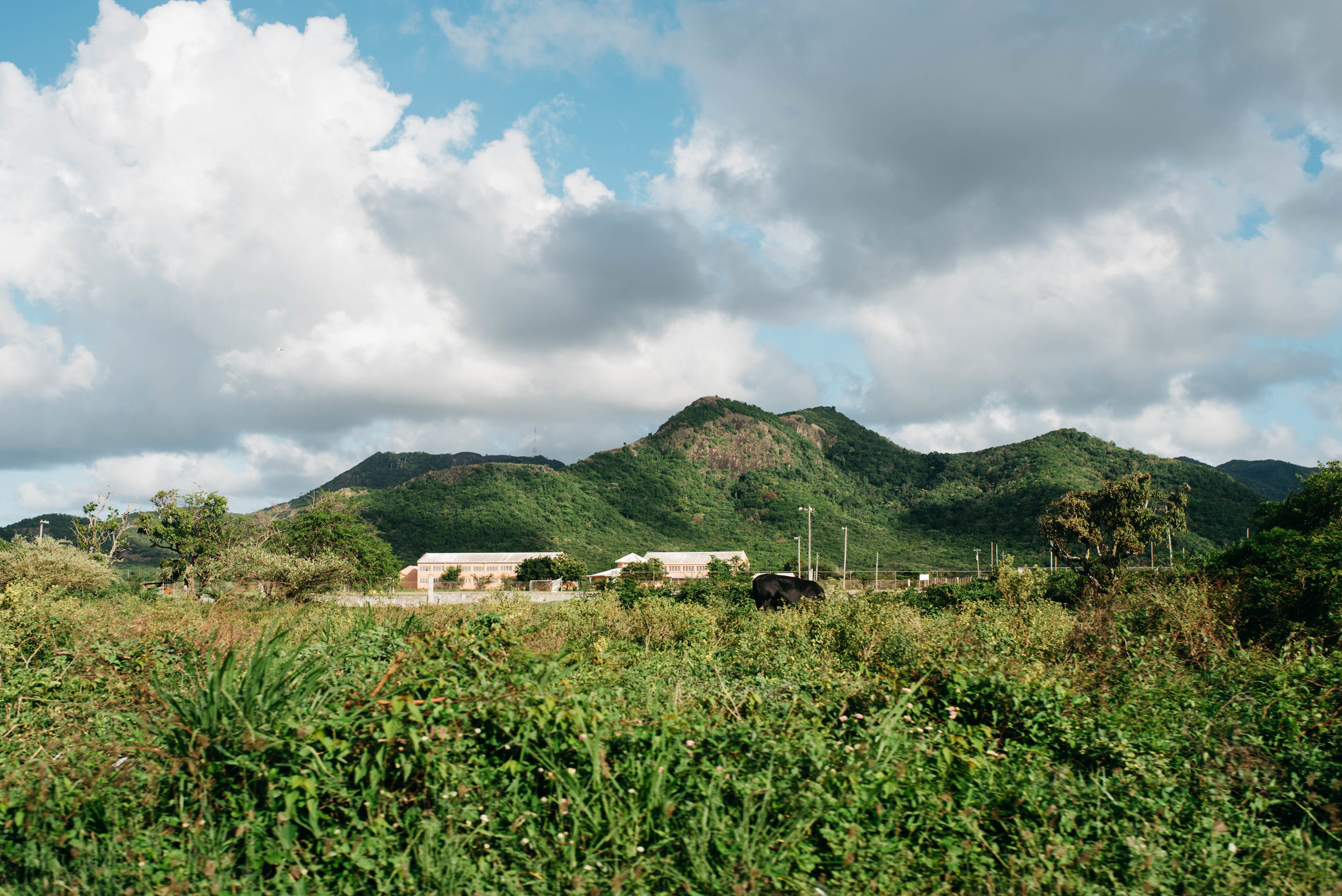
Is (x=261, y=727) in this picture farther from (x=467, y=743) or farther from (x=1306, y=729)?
(x=1306, y=729)

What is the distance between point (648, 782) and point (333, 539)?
42.3 m

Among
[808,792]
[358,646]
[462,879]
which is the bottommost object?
[462,879]

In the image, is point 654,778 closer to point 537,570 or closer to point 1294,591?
point 1294,591

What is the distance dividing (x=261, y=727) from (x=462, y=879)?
1408 millimetres

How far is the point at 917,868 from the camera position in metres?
3.67

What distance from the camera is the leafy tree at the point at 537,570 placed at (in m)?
60.4

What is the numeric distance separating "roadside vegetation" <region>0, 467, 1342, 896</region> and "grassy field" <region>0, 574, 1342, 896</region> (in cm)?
2

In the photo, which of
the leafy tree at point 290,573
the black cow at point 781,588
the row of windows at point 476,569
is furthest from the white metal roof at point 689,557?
the black cow at point 781,588

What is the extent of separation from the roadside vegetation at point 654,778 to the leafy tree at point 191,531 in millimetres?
35278

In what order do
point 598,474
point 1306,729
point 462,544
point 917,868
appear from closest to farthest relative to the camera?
1. point 917,868
2. point 1306,729
3. point 462,544
4. point 598,474

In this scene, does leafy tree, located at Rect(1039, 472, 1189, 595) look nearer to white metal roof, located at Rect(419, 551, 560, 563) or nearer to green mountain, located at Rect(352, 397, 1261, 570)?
green mountain, located at Rect(352, 397, 1261, 570)

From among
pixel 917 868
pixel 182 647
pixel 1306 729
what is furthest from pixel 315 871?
pixel 1306 729

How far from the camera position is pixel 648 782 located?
388 cm

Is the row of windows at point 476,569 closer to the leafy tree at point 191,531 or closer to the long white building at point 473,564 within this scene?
the long white building at point 473,564
